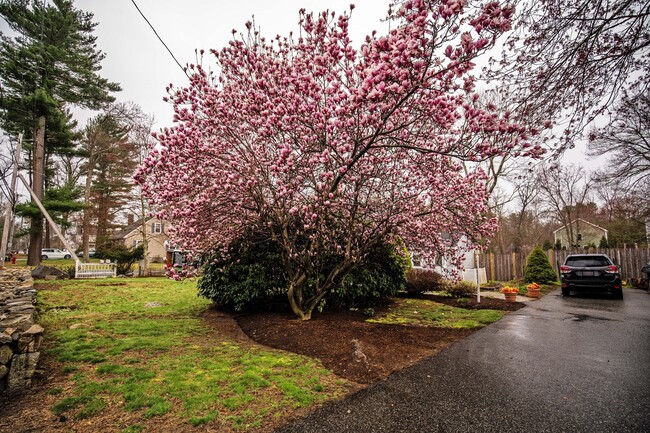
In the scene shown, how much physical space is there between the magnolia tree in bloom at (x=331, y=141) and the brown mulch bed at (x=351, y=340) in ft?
2.53

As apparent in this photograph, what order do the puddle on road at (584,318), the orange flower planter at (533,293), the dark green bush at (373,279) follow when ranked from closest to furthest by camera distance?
the puddle on road at (584,318) < the dark green bush at (373,279) < the orange flower planter at (533,293)

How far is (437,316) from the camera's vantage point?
24.9ft

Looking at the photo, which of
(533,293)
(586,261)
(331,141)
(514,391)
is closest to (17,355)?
(331,141)

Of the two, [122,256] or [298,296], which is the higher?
[122,256]

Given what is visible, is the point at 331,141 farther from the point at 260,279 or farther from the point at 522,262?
the point at 522,262

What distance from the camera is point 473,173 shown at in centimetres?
646

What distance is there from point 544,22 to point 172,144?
5.99 metres

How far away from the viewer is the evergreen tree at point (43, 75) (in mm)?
17984

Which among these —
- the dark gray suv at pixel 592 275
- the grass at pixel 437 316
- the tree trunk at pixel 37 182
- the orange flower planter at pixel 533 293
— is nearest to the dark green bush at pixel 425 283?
the grass at pixel 437 316

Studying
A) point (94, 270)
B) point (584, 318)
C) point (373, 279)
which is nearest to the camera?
point (584, 318)

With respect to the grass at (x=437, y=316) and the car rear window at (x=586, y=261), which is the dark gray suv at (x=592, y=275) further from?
the grass at (x=437, y=316)

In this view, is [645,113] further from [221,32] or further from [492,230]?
[221,32]

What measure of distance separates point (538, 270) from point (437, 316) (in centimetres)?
1152

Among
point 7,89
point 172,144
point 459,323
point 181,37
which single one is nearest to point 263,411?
point 172,144
